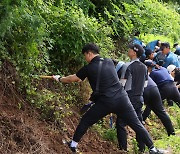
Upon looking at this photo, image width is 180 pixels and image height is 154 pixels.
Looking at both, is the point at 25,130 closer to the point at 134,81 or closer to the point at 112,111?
the point at 112,111

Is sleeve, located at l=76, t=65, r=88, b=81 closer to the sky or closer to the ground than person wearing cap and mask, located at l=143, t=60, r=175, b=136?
closer to the sky

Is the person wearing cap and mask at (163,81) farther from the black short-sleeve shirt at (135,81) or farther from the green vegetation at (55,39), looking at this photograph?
the black short-sleeve shirt at (135,81)

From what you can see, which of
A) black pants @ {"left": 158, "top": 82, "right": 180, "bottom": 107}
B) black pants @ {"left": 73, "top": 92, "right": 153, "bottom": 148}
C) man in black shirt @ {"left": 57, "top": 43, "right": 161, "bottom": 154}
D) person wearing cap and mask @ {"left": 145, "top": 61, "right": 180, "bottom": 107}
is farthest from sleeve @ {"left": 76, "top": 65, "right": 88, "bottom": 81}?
black pants @ {"left": 158, "top": 82, "right": 180, "bottom": 107}

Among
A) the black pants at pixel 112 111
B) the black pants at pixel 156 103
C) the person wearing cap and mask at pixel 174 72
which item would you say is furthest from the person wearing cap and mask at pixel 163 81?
the black pants at pixel 112 111

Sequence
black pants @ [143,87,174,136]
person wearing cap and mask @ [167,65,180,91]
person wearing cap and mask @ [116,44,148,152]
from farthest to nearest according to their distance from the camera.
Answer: person wearing cap and mask @ [167,65,180,91], black pants @ [143,87,174,136], person wearing cap and mask @ [116,44,148,152]

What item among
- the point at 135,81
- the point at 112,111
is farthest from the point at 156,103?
the point at 112,111

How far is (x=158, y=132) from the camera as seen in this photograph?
8.99 meters

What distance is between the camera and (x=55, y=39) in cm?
775

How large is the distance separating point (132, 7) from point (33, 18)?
5484mm

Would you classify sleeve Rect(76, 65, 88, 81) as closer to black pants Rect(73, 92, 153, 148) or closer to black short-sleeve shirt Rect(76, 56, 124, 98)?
black short-sleeve shirt Rect(76, 56, 124, 98)

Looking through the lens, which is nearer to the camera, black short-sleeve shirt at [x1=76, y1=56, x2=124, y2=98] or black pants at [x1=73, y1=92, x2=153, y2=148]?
black short-sleeve shirt at [x1=76, y1=56, x2=124, y2=98]

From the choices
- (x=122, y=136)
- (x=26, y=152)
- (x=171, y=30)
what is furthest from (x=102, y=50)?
(x=171, y=30)

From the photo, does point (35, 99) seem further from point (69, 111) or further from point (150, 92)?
point (150, 92)

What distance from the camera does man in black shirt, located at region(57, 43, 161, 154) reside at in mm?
6227
